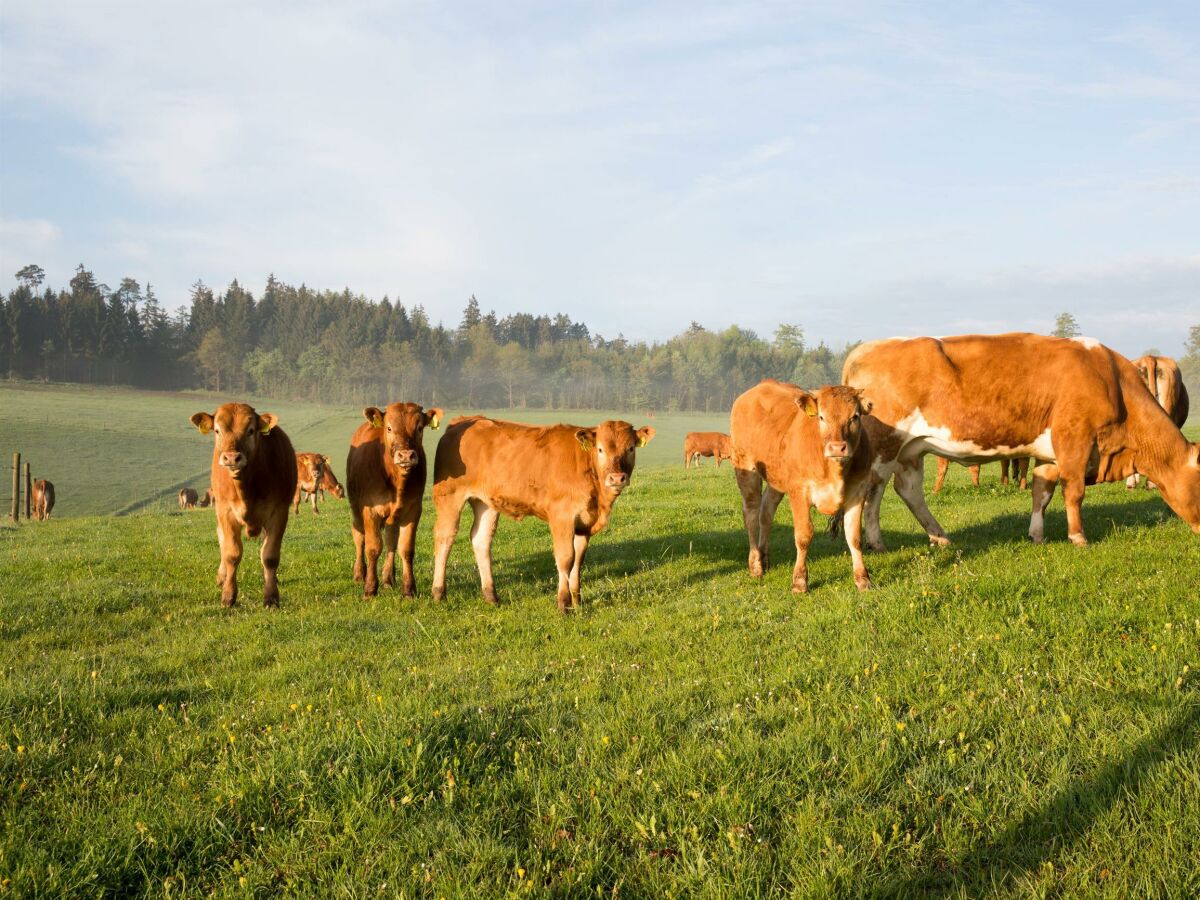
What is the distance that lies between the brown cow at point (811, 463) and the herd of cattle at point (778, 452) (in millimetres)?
28

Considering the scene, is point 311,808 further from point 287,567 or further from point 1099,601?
point 287,567

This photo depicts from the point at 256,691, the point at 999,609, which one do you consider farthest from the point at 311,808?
the point at 999,609

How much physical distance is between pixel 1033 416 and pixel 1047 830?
7.96 metres

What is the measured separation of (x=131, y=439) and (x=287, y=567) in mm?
52288

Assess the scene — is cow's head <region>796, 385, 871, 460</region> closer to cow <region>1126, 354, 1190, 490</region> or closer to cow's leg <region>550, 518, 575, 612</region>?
cow's leg <region>550, 518, 575, 612</region>

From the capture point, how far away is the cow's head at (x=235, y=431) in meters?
9.22

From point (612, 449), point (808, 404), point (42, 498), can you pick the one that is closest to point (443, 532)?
point (612, 449)

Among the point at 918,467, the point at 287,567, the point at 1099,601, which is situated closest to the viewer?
the point at 1099,601

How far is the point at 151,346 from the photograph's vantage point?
112m

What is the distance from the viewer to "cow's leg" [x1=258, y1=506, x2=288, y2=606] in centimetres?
990

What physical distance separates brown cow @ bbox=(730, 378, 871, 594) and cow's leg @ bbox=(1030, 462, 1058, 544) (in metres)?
3.11

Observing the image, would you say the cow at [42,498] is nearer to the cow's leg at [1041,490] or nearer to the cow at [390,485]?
the cow at [390,485]

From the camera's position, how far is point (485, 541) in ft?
33.7

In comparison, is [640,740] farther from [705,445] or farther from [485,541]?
[705,445]
